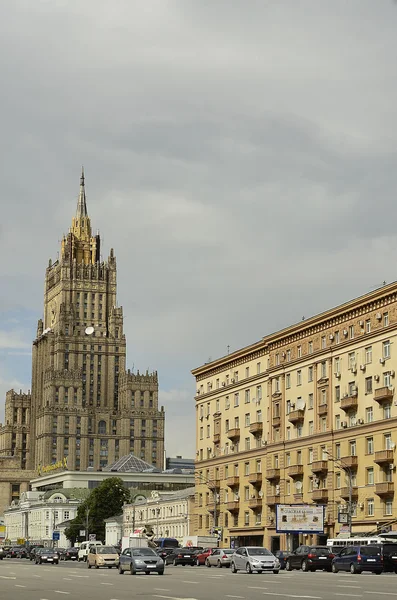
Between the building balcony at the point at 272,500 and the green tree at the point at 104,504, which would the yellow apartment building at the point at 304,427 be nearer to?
the building balcony at the point at 272,500

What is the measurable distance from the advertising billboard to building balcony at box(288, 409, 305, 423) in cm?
1228

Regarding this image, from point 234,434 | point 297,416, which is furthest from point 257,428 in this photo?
point 297,416

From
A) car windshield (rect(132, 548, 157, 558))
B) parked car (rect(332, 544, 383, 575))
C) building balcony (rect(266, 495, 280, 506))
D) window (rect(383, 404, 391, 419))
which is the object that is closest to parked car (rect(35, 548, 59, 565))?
building balcony (rect(266, 495, 280, 506))

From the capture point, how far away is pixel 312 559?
224ft

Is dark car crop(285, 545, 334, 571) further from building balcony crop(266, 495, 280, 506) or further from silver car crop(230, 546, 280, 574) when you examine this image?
building balcony crop(266, 495, 280, 506)

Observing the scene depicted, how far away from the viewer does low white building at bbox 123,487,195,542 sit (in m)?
134

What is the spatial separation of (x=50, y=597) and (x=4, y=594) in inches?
102

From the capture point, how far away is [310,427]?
102 metres

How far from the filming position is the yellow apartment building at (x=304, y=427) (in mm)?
90312

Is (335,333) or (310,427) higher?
(335,333)

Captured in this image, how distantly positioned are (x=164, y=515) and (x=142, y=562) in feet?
279

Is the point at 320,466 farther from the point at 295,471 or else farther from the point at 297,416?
the point at 297,416

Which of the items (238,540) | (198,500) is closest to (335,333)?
(238,540)

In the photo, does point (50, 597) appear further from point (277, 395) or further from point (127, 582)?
point (277, 395)
